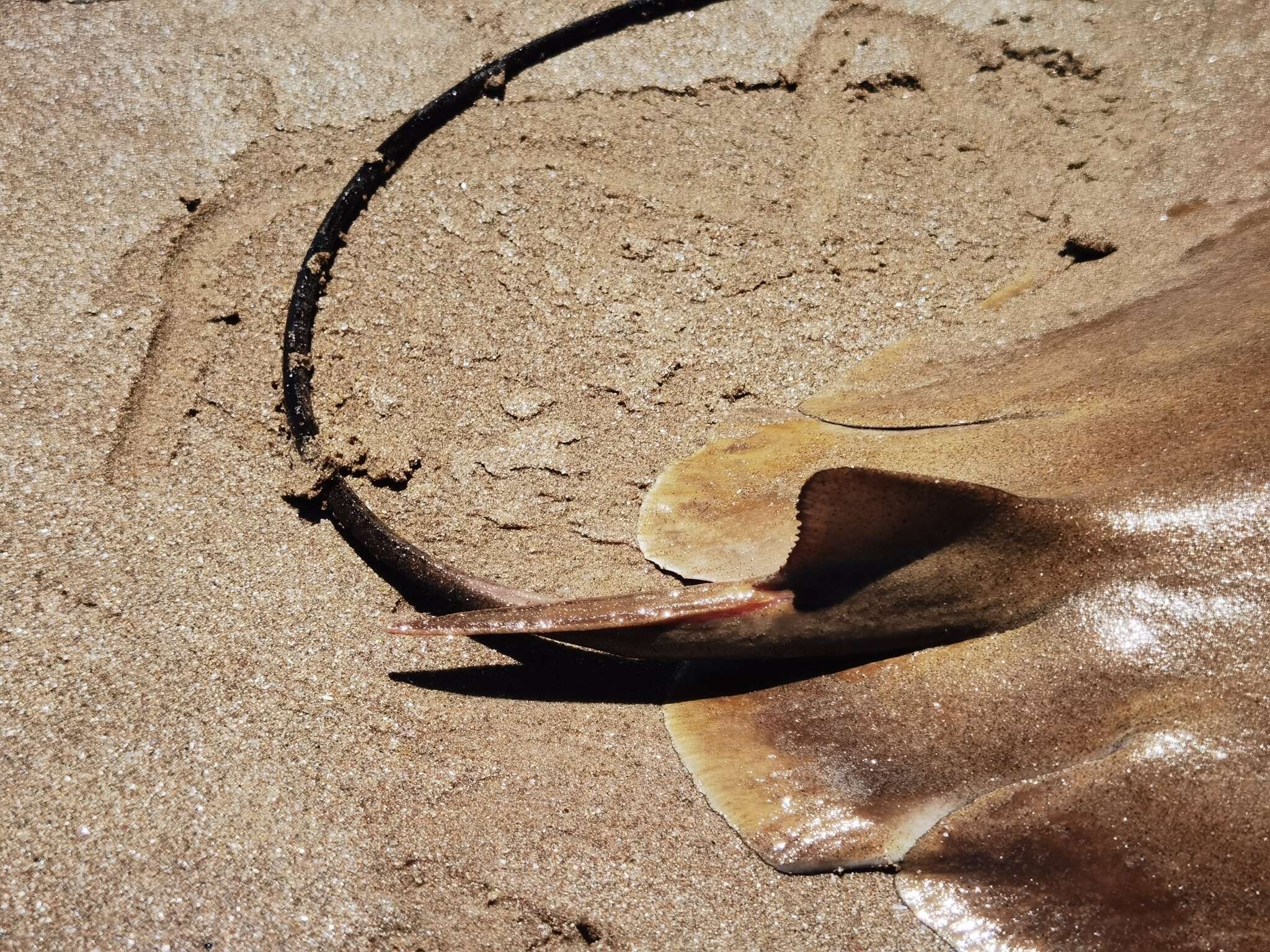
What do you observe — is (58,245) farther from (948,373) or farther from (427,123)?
(948,373)

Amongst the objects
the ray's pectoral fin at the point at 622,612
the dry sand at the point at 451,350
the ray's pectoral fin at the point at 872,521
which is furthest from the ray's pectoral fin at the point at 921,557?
the dry sand at the point at 451,350

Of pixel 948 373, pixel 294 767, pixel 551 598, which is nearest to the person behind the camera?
pixel 294 767

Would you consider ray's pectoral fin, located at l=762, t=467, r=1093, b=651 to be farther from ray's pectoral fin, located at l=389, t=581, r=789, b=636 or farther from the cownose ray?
ray's pectoral fin, located at l=389, t=581, r=789, b=636

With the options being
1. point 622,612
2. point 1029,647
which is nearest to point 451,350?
point 622,612

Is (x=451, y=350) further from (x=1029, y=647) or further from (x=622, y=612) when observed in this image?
(x=1029, y=647)

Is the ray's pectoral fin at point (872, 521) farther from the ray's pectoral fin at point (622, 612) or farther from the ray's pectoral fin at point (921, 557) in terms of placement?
the ray's pectoral fin at point (622, 612)

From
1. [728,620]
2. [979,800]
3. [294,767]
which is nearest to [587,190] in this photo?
[728,620]

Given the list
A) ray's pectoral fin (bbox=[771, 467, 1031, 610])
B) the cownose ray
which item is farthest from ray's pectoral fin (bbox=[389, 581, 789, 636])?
ray's pectoral fin (bbox=[771, 467, 1031, 610])
